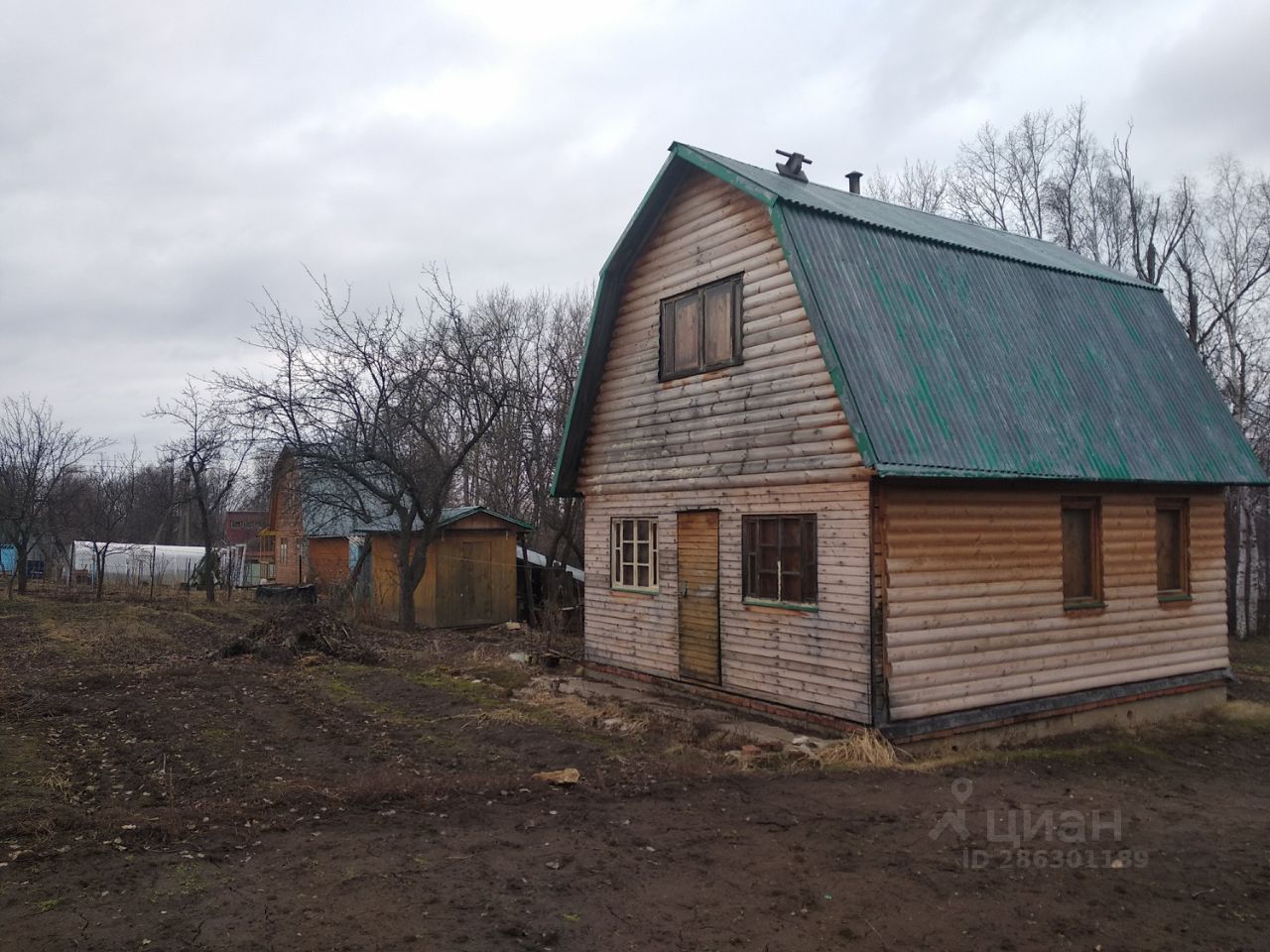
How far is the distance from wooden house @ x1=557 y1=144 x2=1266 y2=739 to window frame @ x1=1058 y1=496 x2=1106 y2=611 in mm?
33

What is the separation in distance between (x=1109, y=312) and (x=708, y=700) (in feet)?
26.0

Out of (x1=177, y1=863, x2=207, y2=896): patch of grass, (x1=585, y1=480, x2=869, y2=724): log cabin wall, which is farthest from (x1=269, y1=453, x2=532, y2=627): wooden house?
(x1=177, y1=863, x2=207, y2=896): patch of grass

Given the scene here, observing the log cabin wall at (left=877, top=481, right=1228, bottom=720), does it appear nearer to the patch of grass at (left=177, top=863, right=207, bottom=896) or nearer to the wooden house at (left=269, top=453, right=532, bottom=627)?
the patch of grass at (left=177, top=863, right=207, bottom=896)

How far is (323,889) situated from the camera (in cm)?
536

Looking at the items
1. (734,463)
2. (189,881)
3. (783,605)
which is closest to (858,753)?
(783,605)

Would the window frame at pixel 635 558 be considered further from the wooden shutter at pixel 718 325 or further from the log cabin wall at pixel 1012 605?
the log cabin wall at pixel 1012 605

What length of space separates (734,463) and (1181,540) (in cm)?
661

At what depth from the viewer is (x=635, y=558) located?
13266 mm

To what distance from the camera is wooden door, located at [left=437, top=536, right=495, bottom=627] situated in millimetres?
22812

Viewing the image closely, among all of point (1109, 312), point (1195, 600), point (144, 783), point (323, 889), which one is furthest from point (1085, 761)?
point (144, 783)

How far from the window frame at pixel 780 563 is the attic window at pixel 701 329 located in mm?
2084

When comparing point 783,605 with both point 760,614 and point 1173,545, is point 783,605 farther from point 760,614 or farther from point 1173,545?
point 1173,545

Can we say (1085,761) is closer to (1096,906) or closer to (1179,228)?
(1096,906)

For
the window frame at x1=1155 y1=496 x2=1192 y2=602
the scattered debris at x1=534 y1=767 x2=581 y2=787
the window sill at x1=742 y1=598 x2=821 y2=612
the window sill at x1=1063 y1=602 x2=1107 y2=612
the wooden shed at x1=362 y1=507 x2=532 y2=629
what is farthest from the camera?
the wooden shed at x1=362 y1=507 x2=532 y2=629
